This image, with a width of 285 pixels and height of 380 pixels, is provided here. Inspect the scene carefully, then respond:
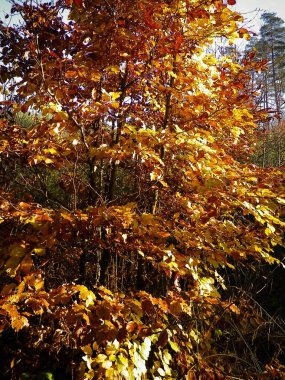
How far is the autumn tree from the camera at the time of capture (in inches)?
98.7

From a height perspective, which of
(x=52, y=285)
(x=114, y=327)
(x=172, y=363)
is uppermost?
(x=114, y=327)

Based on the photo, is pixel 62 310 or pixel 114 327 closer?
pixel 114 327

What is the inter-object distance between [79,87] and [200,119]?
1.35m

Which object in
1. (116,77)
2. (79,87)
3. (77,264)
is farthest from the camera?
(77,264)

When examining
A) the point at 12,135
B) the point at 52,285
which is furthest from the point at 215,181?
the point at 52,285

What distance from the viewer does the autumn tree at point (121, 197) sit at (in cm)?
251

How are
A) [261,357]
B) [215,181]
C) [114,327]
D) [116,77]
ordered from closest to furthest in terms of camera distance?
1. [114,327]
2. [215,181]
3. [116,77]
4. [261,357]

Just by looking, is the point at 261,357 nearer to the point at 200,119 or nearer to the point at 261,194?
the point at 261,194

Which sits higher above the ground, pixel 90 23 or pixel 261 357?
pixel 90 23

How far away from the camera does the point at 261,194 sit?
118 inches

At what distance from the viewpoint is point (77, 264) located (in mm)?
4117

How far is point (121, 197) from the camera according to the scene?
3473mm

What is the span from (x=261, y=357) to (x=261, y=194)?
154 inches

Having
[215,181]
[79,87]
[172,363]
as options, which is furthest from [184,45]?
[172,363]
